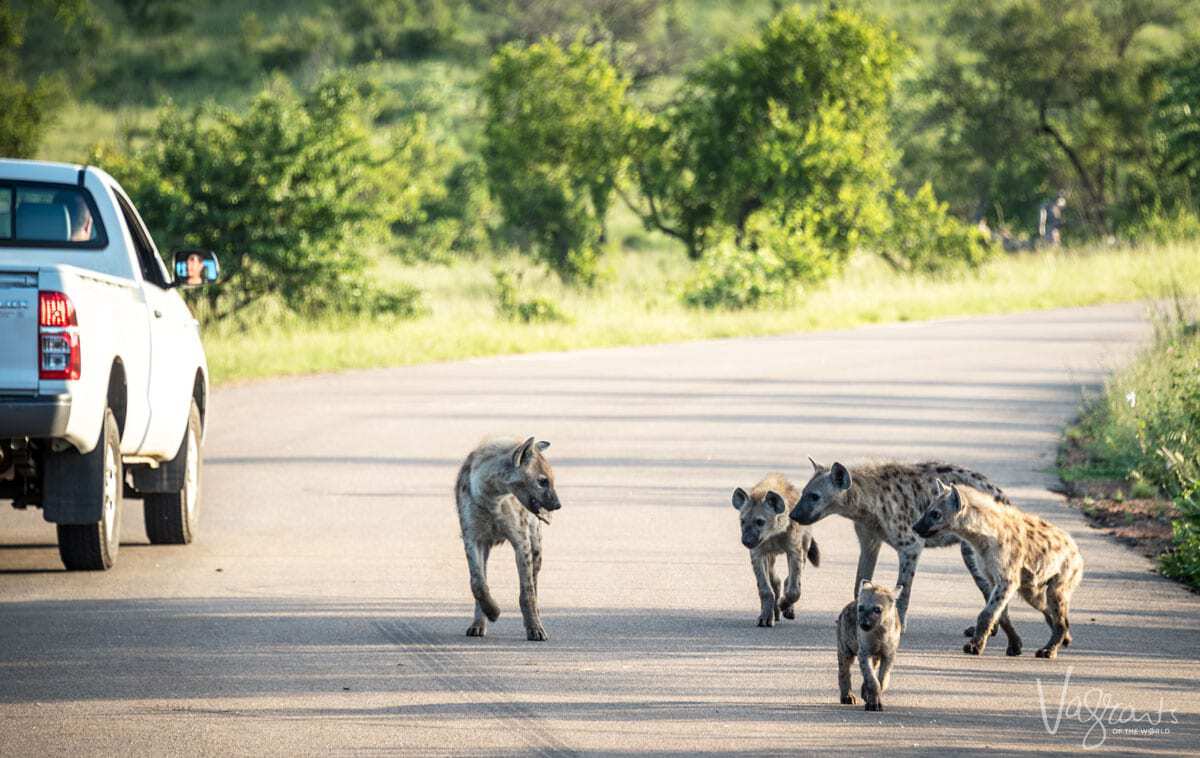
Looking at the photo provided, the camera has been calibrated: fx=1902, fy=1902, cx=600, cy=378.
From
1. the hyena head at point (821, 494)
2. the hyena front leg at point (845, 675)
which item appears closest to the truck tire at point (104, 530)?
the hyena head at point (821, 494)

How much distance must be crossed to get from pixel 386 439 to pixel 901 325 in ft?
47.8

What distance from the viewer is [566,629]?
8695mm

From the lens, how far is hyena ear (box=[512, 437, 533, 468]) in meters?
8.55

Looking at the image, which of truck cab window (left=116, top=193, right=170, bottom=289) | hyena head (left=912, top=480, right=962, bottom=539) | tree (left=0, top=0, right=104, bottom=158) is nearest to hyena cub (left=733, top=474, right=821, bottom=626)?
hyena head (left=912, top=480, right=962, bottom=539)

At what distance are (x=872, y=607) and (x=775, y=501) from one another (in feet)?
6.14

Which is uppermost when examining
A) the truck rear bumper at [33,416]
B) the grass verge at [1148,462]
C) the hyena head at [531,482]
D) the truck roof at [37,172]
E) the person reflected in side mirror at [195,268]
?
the truck roof at [37,172]

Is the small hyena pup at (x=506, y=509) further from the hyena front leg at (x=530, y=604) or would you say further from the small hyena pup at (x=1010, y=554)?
the small hyena pup at (x=1010, y=554)

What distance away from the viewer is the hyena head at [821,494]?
8.88 meters

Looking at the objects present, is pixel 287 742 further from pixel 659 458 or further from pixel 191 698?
pixel 659 458

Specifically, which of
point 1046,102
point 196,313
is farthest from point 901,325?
point 1046,102

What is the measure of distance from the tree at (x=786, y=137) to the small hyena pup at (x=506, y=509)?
26383 millimetres

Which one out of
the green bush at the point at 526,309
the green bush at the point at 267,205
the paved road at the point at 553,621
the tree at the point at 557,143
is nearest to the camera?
the paved road at the point at 553,621

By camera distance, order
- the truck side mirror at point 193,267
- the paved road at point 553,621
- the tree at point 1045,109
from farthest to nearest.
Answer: the tree at point 1045,109 < the truck side mirror at point 193,267 < the paved road at point 553,621

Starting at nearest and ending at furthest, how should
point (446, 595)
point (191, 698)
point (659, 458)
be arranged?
point (191, 698) < point (446, 595) < point (659, 458)
